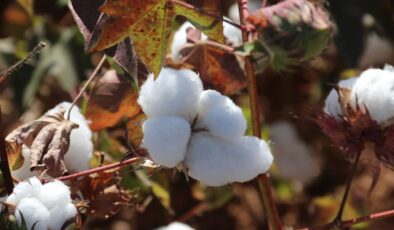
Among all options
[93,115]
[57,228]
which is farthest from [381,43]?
[57,228]

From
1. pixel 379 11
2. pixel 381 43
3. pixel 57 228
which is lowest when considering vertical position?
pixel 381 43

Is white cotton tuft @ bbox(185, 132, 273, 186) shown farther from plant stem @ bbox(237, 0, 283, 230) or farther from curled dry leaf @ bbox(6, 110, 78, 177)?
curled dry leaf @ bbox(6, 110, 78, 177)

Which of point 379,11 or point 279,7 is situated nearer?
point 279,7

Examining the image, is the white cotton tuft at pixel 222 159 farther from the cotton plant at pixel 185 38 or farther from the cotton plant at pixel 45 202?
the cotton plant at pixel 185 38

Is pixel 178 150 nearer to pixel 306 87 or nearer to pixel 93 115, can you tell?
pixel 93 115

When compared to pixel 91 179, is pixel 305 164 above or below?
below
